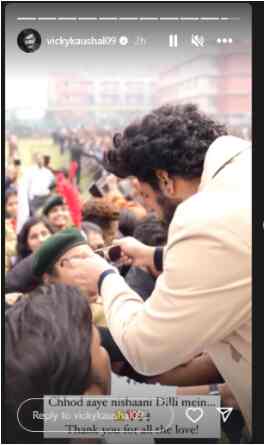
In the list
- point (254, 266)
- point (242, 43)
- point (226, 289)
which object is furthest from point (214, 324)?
point (242, 43)

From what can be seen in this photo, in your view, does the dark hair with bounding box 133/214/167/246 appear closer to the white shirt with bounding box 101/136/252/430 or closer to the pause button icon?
the white shirt with bounding box 101/136/252/430

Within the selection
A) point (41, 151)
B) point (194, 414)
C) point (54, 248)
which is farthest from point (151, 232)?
point (194, 414)

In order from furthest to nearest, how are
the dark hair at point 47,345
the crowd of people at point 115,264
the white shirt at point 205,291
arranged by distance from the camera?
the dark hair at point 47,345
the crowd of people at point 115,264
the white shirt at point 205,291

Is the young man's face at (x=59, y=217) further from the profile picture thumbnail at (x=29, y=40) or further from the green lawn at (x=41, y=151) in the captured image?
the profile picture thumbnail at (x=29, y=40)

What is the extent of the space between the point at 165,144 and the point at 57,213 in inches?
15.1

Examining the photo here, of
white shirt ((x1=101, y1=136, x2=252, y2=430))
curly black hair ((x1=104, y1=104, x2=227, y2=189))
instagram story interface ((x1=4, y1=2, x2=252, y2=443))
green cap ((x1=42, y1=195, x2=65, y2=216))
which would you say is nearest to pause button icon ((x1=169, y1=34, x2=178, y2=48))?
instagram story interface ((x1=4, y1=2, x2=252, y2=443))

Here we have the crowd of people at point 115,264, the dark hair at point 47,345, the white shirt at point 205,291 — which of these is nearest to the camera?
the white shirt at point 205,291

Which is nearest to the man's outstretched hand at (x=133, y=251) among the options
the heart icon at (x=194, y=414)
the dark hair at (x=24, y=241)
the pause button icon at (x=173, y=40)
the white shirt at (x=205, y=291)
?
the white shirt at (x=205, y=291)

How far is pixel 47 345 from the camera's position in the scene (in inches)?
67.7

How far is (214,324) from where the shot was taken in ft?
5.03

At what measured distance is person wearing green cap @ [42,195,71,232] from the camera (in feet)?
5.86

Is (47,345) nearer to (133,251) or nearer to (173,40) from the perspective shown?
(133,251)

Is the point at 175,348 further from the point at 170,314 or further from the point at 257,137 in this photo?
the point at 257,137

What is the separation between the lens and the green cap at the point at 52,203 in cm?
179
